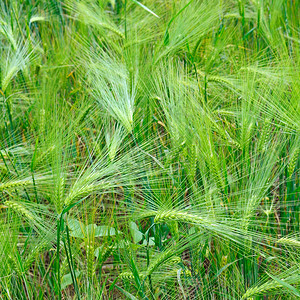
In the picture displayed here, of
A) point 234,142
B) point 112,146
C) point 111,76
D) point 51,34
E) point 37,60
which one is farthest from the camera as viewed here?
point 51,34

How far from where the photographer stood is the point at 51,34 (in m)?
2.12

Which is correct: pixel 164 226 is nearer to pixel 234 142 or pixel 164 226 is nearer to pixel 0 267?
pixel 234 142

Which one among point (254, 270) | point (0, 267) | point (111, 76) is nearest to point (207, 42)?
point (111, 76)

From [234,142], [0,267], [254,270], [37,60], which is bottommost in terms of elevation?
[254,270]

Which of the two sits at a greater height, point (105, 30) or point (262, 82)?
point (105, 30)

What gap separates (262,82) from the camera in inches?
57.5

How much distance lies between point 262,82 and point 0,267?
39.2 inches

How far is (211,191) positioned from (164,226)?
0.27 m

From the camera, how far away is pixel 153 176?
1215 millimetres

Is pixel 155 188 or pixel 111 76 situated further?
pixel 111 76

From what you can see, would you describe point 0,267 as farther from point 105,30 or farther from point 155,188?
point 105,30

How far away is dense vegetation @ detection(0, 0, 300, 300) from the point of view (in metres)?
1.02

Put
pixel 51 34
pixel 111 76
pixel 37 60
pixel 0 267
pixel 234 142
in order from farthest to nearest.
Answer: pixel 51 34
pixel 37 60
pixel 111 76
pixel 234 142
pixel 0 267

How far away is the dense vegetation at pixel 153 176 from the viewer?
3.34 ft
